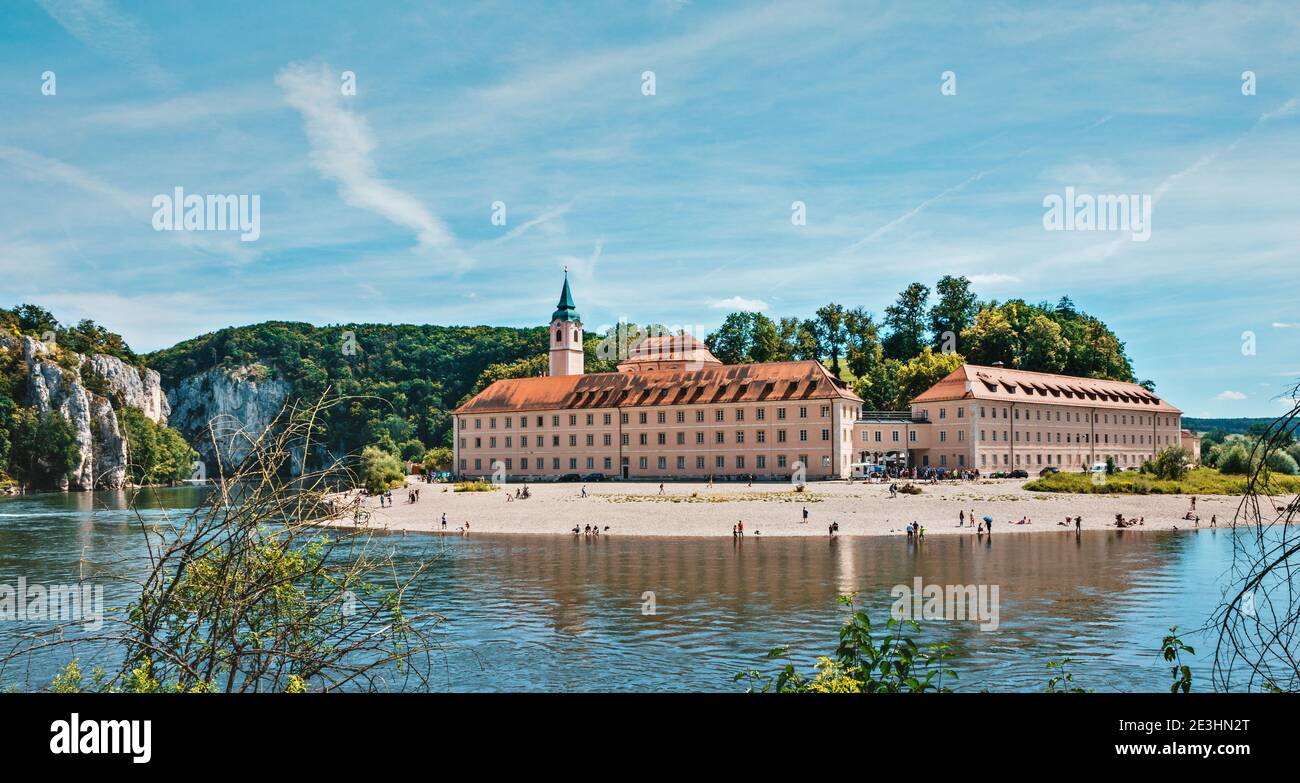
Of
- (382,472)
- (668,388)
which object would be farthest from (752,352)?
(382,472)

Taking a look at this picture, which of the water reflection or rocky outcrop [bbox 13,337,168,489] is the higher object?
rocky outcrop [bbox 13,337,168,489]

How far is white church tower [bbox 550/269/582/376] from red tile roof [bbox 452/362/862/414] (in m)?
9.98

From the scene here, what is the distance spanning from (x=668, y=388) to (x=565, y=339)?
25150mm

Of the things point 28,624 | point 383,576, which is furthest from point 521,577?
point 28,624

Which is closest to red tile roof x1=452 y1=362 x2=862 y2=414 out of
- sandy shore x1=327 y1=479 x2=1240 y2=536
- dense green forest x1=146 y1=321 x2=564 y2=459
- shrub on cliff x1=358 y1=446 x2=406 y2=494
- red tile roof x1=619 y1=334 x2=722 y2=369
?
red tile roof x1=619 y1=334 x2=722 y2=369

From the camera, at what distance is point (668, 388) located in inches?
3976

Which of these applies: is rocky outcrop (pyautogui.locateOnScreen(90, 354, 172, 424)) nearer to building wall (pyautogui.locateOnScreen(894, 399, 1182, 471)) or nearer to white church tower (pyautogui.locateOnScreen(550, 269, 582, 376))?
white church tower (pyautogui.locateOnScreen(550, 269, 582, 376))

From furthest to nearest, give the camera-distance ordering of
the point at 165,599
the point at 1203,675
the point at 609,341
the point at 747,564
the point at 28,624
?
the point at 609,341, the point at 747,564, the point at 28,624, the point at 1203,675, the point at 165,599

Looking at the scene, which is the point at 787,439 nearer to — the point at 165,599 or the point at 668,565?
the point at 668,565

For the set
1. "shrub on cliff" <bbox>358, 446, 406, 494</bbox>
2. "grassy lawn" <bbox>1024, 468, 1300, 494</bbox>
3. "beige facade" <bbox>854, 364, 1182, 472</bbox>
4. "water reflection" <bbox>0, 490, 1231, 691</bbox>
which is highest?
"beige facade" <bbox>854, 364, 1182, 472</bbox>

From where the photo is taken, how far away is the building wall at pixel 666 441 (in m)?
90.1

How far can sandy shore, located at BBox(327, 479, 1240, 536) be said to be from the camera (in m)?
61.0

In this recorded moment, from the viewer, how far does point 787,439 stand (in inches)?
3627
